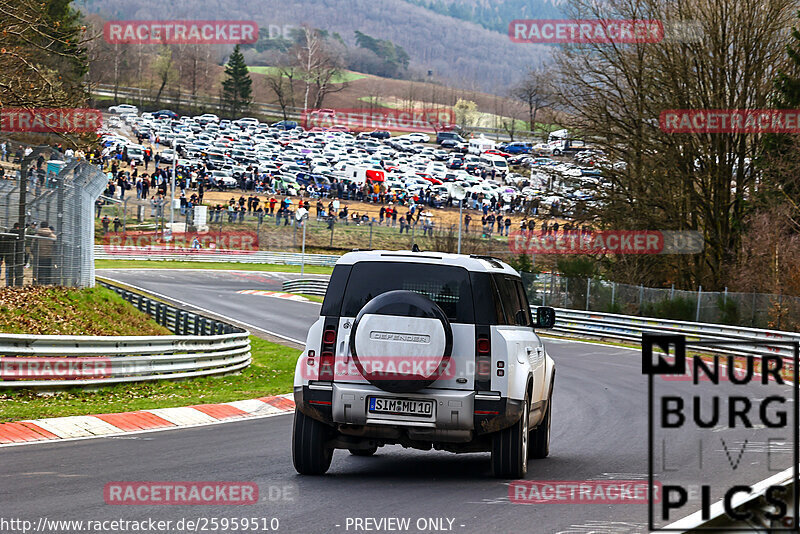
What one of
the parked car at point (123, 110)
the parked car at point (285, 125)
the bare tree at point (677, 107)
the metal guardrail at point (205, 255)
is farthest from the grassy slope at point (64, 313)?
the parked car at point (285, 125)

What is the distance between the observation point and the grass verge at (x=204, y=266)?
191 ft

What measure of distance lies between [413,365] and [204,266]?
54889 mm

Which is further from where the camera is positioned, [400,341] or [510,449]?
[510,449]

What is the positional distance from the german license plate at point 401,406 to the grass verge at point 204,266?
4976cm

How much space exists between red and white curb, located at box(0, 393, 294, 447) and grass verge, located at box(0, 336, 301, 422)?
496 mm

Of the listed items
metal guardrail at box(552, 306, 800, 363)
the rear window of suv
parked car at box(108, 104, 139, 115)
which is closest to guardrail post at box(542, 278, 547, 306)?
metal guardrail at box(552, 306, 800, 363)

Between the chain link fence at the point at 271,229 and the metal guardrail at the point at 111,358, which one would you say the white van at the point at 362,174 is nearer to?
the chain link fence at the point at 271,229

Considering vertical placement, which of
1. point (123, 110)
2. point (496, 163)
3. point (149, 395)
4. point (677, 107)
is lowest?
point (149, 395)

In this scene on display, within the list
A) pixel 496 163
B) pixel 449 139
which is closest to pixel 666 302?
pixel 496 163

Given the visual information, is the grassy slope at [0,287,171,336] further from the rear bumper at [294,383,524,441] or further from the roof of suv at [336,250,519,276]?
the rear bumper at [294,383,524,441]

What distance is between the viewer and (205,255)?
63.8m

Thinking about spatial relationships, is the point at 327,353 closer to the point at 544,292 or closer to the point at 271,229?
the point at 544,292

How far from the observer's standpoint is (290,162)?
97312 mm

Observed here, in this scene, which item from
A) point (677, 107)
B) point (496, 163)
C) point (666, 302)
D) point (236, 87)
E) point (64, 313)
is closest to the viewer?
point (64, 313)
